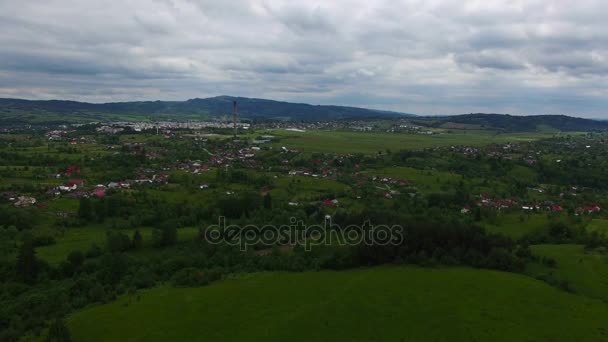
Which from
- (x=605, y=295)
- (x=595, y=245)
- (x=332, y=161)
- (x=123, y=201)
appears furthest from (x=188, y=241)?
(x=332, y=161)

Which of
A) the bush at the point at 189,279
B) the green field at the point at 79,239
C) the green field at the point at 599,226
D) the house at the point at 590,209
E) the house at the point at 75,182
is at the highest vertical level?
the green field at the point at 599,226

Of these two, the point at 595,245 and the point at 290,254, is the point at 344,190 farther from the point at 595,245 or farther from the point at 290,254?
the point at 595,245

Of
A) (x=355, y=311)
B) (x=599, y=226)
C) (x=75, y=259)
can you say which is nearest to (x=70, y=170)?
(x=75, y=259)

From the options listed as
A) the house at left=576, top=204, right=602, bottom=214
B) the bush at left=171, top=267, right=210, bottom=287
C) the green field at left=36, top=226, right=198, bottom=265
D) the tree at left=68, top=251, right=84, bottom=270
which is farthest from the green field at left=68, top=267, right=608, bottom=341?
the house at left=576, top=204, right=602, bottom=214

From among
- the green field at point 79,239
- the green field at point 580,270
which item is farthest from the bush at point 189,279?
the green field at point 580,270

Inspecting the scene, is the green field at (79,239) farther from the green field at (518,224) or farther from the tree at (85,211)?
the green field at (518,224)

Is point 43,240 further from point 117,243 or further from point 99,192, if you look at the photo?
point 99,192

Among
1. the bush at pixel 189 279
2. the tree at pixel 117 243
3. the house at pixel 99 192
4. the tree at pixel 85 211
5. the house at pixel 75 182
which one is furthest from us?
the house at pixel 75 182

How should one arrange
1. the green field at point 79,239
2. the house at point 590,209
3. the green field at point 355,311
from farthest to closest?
1. the house at point 590,209
2. the green field at point 79,239
3. the green field at point 355,311

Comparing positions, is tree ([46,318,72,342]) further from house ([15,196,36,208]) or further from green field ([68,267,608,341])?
house ([15,196,36,208])
